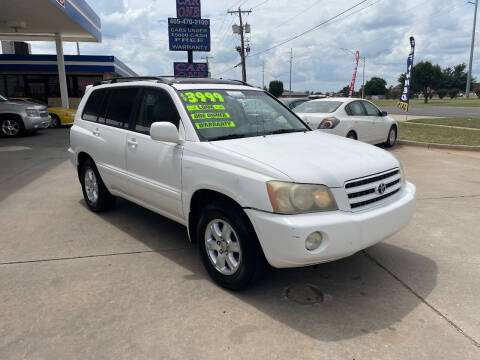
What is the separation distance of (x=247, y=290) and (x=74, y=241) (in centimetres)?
231

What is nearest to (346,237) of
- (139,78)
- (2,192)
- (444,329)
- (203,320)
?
(444,329)

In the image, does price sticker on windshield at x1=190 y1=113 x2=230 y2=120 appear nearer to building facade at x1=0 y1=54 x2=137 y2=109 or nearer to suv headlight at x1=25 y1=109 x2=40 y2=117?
suv headlight at x1=25 y1=109 x2=40 y2=117

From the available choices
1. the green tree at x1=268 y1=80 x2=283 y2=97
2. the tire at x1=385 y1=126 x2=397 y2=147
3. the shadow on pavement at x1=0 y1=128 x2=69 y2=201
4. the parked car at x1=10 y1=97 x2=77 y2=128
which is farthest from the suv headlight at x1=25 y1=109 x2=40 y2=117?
the green tree at x1=268 y1=80 x2=283 y2=97

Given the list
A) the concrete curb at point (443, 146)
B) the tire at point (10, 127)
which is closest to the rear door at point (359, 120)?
the concrete curb at point (443, 146)

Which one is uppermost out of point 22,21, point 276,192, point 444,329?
point 22,21

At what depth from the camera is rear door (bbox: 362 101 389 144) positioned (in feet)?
37.1

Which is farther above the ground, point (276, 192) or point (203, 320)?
point (276, 192)

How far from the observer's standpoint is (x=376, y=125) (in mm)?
11375

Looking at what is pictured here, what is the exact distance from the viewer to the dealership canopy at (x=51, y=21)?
17281 mm

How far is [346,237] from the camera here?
2994 mm

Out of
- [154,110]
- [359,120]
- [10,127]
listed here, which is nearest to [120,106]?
[154,110]

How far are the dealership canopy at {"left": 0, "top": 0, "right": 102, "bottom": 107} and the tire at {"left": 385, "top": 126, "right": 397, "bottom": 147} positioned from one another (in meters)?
13.8

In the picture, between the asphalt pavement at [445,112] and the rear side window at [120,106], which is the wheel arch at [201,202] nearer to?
the rear side window at [120,106]

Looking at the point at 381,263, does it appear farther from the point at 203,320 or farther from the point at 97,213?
the point at 97,213
